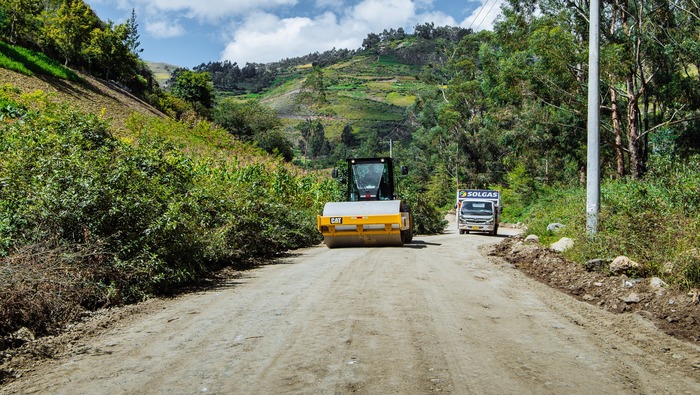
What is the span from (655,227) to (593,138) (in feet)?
10.8

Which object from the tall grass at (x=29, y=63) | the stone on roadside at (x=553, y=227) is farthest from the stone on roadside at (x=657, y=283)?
the tall grass at (x=29, y=63)

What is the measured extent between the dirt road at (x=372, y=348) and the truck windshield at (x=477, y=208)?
85.6 ft

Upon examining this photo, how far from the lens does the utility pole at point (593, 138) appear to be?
13.0 meters

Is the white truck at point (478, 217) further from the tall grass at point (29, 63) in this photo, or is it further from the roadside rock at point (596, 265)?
the tall grass at point (29, 63)

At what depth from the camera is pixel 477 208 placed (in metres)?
35.5

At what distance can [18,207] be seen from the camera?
8.32 meters

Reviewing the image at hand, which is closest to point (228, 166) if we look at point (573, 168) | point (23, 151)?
point (23, 151)

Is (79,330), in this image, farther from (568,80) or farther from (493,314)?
(568,80)

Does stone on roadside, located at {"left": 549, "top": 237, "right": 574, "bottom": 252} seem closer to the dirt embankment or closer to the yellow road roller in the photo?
the dirt embankment

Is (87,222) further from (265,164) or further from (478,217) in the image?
(478,217)

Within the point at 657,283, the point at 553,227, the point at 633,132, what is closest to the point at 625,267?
the point at 657,283

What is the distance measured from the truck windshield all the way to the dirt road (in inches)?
1027

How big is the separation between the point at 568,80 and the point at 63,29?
42.6 m

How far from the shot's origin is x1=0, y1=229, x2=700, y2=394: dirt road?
15.5ft
